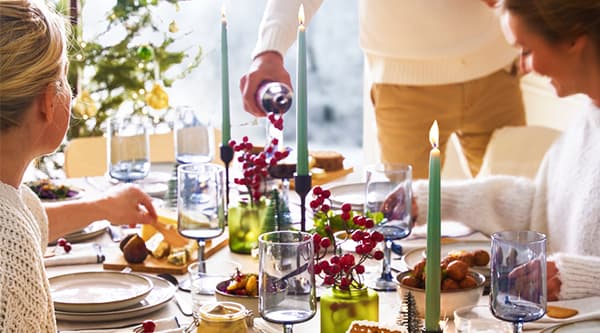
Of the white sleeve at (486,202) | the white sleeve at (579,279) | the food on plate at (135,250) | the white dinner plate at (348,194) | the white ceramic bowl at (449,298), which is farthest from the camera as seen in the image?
the white dinner plate at (348,194)

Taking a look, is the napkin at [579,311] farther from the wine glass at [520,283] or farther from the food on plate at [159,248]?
the food on plate at [159,248]

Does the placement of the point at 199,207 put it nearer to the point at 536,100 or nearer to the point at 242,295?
the point at 242,295

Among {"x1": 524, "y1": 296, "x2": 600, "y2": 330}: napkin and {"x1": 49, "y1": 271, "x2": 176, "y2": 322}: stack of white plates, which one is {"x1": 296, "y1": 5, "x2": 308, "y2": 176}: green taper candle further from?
{"x1": 524, "y1": 296, "x2": 600, "y2": 330}: napkin

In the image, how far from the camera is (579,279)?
155cm

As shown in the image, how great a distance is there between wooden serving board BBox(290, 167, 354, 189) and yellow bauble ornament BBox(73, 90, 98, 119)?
778 millimetres

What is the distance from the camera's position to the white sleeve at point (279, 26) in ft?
7.73

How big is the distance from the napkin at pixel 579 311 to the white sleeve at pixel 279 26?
107 cm

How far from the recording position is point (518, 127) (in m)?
2.85

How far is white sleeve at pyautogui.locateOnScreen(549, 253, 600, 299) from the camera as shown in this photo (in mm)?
1552

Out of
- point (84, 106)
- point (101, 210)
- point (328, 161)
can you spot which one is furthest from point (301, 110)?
point (84, 106)

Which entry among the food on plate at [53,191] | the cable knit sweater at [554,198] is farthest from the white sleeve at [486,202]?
the food on plate at [53,191]

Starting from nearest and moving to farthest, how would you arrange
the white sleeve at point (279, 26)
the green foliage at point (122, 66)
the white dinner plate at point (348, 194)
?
the white dinner plate at point (348, 194), the white sleeve at point (279, 26), the green foliage at point (122, 66)

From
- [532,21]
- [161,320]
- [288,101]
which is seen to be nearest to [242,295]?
[161,320]

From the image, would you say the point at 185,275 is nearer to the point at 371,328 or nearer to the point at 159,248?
the point at 159,248
